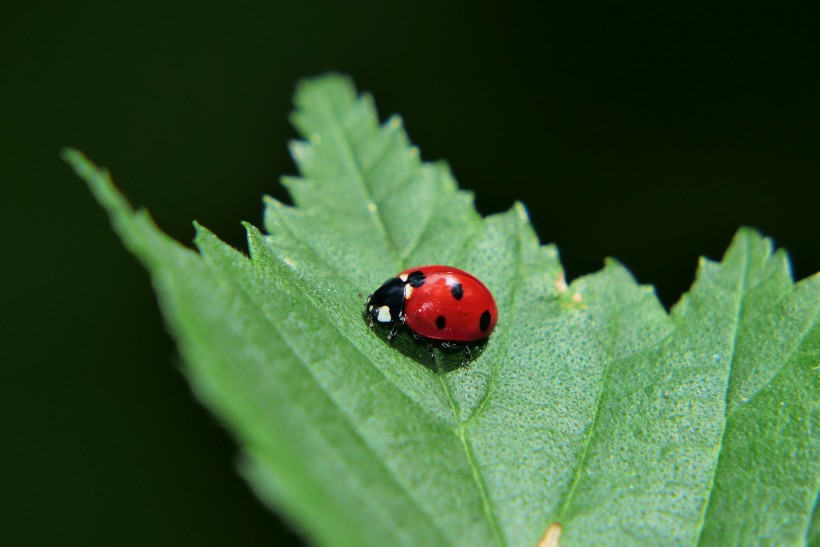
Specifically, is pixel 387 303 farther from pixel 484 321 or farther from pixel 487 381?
pixel 487 381

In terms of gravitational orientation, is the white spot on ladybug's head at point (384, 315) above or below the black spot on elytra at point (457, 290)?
below

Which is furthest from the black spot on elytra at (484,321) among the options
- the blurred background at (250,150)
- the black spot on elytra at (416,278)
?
the blurred background at (250,150)

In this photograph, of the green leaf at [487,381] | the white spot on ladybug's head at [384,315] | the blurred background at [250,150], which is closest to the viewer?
the green leaf at [487,381]

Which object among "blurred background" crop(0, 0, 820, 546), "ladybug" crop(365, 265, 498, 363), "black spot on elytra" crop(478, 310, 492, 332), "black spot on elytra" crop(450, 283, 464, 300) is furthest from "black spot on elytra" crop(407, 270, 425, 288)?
"blurred background" crop(0, 0, 820, 546)

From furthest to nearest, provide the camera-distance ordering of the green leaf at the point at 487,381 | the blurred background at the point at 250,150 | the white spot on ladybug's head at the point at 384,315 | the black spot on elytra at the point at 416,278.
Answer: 1. the blurred background at the point at 250,150
2. the black spot on elytra at the point at 416,278
3. the white spot on ladybug's head at the point at 384,315
4. the green leaf at the point at 487,381

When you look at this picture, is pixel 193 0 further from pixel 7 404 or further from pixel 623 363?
pixel 623 363

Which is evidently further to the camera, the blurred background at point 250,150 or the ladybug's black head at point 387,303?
the blurred background at point 250,150

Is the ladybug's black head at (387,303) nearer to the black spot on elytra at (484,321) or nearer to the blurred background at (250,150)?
the black spot on elytra at (484,321)

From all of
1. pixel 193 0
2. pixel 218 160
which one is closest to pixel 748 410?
pixel 218 160
